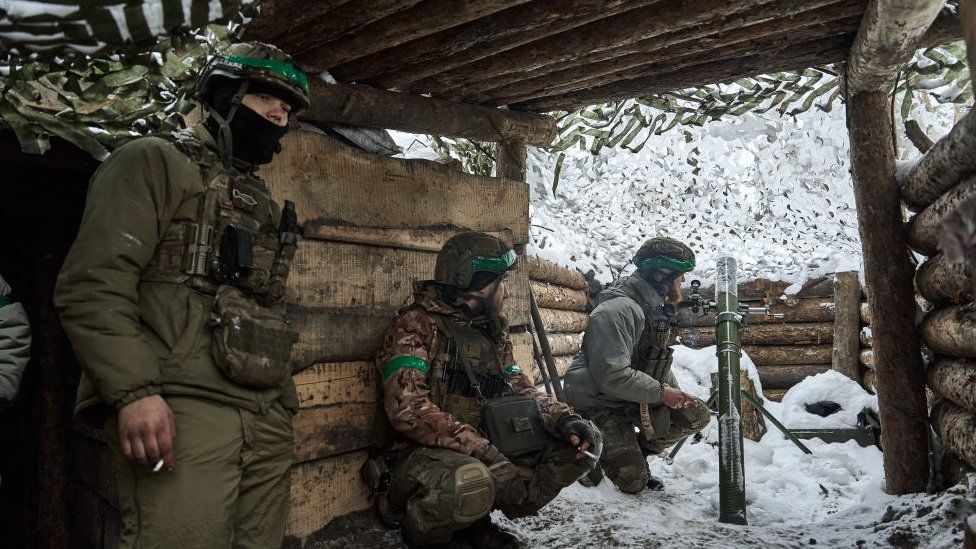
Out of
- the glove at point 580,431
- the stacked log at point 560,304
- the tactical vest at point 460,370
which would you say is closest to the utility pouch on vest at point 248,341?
the tactical vest at point 460,370

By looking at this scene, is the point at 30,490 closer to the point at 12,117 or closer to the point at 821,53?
the point at 12,117

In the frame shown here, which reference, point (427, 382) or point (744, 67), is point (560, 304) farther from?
point (427, 382)

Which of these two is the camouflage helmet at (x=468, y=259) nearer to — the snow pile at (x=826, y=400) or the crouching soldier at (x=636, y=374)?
the crouching soldier at (x=636, y=374)

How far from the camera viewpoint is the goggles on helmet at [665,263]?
4.97 metres

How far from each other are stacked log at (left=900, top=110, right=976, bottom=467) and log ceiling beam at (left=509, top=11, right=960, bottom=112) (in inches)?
26.6

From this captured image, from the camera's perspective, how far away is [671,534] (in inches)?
144

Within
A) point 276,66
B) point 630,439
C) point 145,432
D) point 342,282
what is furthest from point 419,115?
point 630,439

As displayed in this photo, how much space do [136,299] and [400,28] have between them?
179 centimetres

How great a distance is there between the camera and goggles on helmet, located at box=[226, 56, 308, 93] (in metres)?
2.44

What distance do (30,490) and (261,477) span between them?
251 centimetres

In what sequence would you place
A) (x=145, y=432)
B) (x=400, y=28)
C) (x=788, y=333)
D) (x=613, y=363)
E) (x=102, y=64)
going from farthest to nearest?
1. (x=788, y=333)
2. (x=613, y=363)
3. (x=400, y=28)
4. (x=102, y=64)
5. (x=145, y=432)

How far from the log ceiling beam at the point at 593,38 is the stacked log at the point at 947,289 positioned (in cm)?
130

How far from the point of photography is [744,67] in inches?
149

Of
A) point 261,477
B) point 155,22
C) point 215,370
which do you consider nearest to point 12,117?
point 155,22
